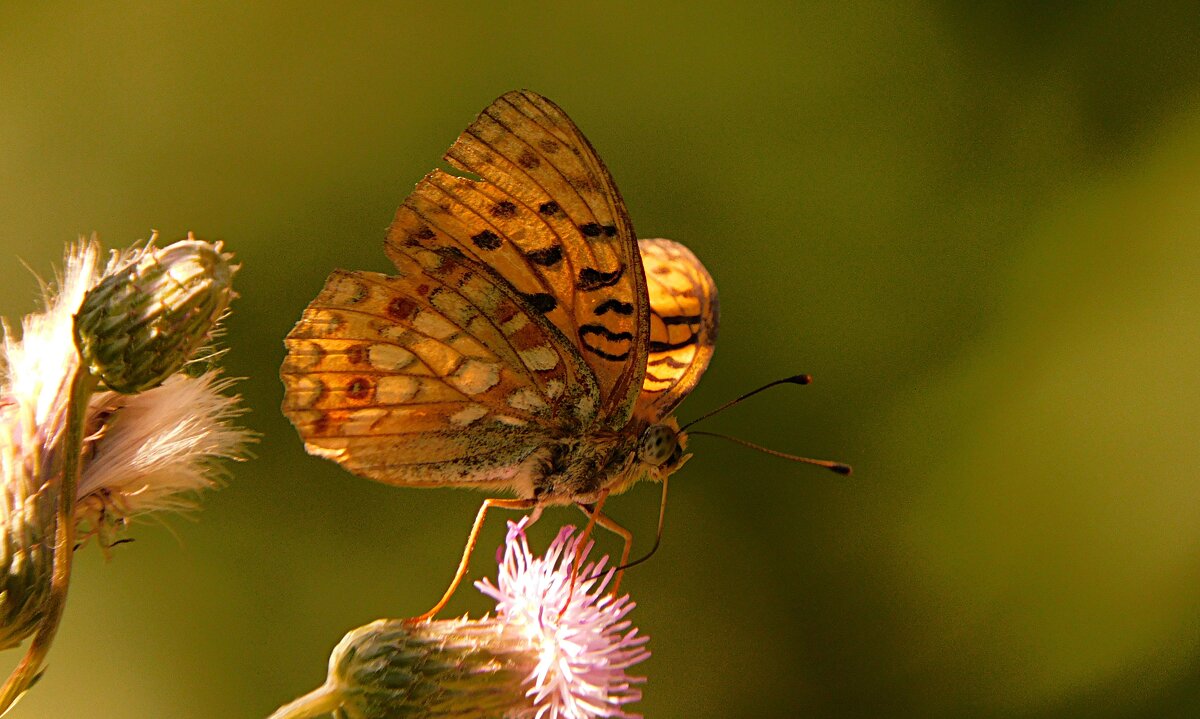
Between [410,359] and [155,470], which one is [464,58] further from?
[155,470]

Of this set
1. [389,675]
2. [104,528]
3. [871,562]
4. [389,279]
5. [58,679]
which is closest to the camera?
[104,528]

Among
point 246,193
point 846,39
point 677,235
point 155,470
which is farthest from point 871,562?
point 155,470

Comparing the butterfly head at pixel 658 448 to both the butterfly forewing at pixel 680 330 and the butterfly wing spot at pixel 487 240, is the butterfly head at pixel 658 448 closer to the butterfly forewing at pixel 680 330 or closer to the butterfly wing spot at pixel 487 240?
the butterfly forewing at pixel 680 330

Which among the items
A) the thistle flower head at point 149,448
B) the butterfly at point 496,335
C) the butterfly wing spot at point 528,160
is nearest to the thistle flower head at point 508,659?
the butterfly at point 496,335

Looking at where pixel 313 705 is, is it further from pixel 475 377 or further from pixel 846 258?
pixel 846 258

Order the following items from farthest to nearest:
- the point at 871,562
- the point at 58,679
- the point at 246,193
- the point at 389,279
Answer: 1. the point at 871,562
2. the point at 246,193
3. the point at 58,679
4. the point at 389,279

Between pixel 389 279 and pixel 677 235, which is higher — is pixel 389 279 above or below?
above

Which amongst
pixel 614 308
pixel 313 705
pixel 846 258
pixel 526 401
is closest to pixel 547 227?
pixel 614 308
